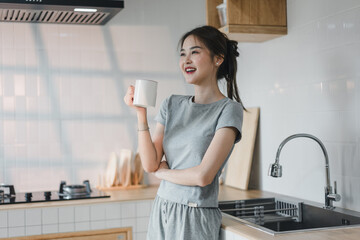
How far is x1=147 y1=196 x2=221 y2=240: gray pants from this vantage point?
1764 millimetres

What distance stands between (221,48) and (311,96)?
0.75 meters

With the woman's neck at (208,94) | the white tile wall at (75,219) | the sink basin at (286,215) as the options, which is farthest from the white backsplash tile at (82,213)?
the woman's neck at (208,94)

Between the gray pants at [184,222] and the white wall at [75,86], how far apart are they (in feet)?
4.90

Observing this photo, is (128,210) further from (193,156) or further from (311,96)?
(311,96)

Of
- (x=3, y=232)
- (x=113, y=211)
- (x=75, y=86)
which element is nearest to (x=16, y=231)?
(x=3, y=232)

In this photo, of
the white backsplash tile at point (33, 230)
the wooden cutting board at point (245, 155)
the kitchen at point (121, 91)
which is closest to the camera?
the kitchen at point (121, 91)

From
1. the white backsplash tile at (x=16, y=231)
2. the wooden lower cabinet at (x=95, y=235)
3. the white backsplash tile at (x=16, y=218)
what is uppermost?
the white backsplash tile at (x=16, y=218)

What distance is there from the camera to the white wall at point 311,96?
2.13 metres

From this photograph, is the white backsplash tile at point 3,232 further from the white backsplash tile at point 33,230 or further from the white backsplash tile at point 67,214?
the white backsplash tile at point 67,214

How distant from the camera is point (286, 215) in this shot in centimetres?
241

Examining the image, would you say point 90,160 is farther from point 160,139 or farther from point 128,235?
point 160,139

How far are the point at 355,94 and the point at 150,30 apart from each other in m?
1.71

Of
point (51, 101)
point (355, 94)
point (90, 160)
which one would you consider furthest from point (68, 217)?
point (355, 94)

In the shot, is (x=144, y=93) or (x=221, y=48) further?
(x=221, y=48)
